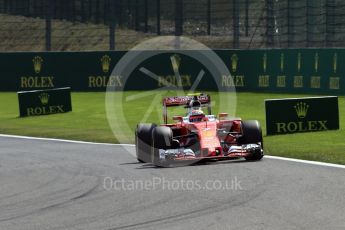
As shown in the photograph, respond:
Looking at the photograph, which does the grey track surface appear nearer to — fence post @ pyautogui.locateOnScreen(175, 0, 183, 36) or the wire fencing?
the wire fencing

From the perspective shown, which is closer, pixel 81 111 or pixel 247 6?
pixel 81 111

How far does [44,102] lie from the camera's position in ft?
102

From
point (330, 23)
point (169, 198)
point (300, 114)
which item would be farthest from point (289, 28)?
point (169, 198)

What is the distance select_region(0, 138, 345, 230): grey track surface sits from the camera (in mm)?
9570

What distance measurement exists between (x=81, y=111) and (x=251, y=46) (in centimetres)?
1296

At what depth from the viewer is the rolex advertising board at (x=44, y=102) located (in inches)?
1214

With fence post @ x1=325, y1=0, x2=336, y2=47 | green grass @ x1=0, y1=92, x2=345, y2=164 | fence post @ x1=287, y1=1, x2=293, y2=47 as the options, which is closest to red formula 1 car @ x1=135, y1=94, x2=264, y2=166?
green grass @ x1=0, y1=92, x2=345, y2=164

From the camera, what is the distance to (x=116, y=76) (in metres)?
40.0

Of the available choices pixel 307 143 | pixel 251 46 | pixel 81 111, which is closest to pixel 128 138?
pixel 307 143

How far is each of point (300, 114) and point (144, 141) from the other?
5859 mm

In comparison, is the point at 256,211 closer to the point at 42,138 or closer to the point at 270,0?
the point at 42,138

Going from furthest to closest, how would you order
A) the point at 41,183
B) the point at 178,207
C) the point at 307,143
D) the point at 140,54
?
the point at 140,54 < the point at 307,143 < the point at 41,183 < the point at 178,207

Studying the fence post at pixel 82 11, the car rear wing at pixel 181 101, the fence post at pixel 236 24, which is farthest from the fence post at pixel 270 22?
the car rear wing at pixel 181 101

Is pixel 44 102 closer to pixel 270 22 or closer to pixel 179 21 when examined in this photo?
pixel 179 21
